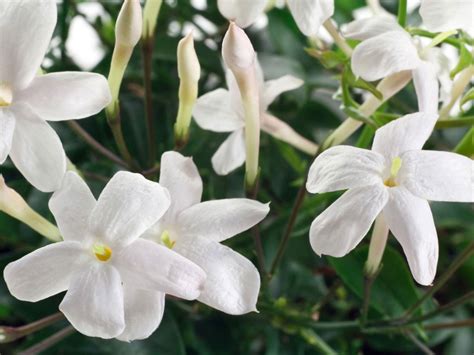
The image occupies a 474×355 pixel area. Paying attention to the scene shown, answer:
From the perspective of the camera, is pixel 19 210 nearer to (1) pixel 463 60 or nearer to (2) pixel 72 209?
(2) pixel 72 209

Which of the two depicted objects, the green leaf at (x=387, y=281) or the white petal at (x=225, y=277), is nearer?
the white petal at (x=225, y=277)

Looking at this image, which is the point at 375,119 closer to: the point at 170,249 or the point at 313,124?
→ the point at 170,249

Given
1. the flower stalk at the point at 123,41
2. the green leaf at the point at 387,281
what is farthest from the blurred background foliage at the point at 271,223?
the flower stalk at the point at 123,41

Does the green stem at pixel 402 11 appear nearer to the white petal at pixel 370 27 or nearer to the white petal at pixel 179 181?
the white petal at pixel 370 27

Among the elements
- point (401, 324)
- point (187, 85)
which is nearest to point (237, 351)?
point (401, 324)

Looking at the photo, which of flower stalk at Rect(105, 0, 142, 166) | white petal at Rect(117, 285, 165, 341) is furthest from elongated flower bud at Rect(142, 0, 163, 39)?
white petal at Rect(117, 285, 165, 341)

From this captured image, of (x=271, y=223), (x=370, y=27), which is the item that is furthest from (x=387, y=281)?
(x=370, y=27)

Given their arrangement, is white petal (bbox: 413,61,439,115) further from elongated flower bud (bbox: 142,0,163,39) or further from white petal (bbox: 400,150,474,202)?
elongated flower bud (bbox: 142,0,163,39)
